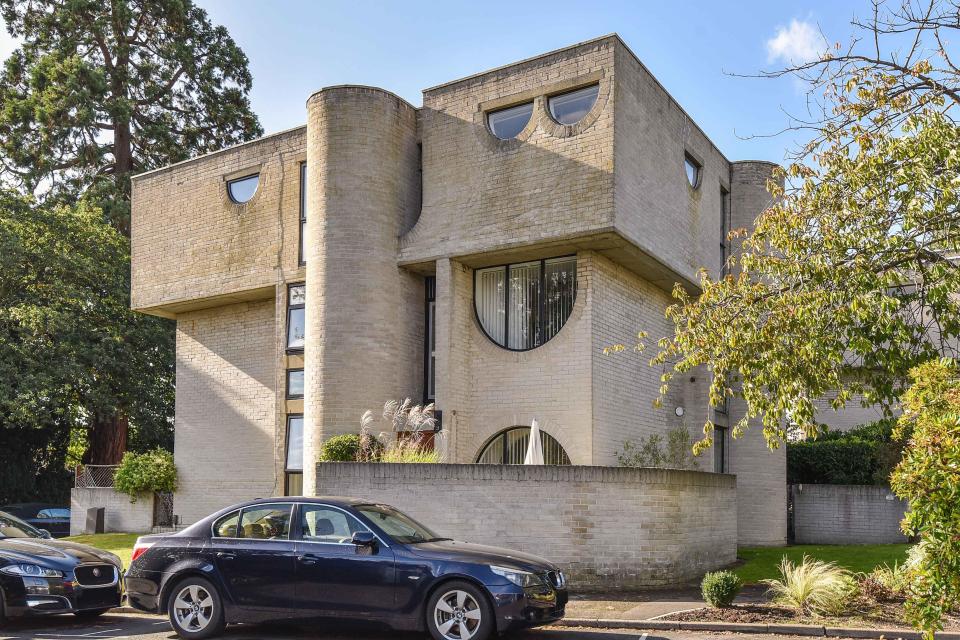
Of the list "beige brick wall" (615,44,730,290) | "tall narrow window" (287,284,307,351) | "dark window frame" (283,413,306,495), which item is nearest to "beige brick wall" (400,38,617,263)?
"beige brick wall" (615,44,730,290)

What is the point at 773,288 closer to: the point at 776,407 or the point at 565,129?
the point at 776,407

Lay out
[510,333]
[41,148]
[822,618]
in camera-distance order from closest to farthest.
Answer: [822,618] < [510,333] < [41,148]

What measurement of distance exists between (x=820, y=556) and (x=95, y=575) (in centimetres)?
1370

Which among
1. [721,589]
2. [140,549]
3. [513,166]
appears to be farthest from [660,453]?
[140,549]

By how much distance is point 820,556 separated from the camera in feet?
61.0

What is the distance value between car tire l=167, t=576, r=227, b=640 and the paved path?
25 cm

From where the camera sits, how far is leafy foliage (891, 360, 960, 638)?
6.59 meters

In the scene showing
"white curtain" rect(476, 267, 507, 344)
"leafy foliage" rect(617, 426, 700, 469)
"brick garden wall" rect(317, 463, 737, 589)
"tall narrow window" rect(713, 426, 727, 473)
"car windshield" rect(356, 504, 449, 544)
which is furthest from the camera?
"tall narrow window" rect(713, 426, 727, 473)

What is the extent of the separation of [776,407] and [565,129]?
Answer: 7.81m

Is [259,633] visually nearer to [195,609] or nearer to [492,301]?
[195,609]

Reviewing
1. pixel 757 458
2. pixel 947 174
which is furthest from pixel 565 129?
pixel 757 458

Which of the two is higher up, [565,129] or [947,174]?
[565,129]

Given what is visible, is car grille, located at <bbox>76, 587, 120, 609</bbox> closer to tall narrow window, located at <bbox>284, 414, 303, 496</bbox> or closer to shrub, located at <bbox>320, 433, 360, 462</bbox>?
shrub, located at <bbox>320, 433, 360, 462</bbox>

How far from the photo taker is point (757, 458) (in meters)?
22.1
